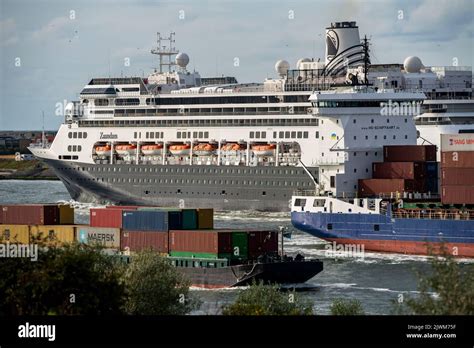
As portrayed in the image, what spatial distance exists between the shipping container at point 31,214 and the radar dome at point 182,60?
4109 cm

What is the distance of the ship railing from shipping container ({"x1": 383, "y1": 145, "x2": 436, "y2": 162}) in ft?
15.6

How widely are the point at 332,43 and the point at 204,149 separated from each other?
33.5 feet

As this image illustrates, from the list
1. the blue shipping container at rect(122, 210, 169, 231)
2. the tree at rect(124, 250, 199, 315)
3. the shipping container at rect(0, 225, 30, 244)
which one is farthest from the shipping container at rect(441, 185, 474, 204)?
the tree at rect(124, 250, 199, 315)

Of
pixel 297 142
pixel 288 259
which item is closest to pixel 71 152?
pixel 297 142

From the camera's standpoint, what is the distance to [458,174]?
52.5 metres

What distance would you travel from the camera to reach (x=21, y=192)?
335 feet

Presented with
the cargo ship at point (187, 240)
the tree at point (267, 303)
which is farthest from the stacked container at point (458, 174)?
the tree at point (267, 303)

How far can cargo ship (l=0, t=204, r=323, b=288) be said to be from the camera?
4497 centimetres

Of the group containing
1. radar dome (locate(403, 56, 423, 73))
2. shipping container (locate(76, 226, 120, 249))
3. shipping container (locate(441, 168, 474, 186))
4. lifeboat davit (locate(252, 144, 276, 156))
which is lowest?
shipping container (locate(76, 226, 120, 249))

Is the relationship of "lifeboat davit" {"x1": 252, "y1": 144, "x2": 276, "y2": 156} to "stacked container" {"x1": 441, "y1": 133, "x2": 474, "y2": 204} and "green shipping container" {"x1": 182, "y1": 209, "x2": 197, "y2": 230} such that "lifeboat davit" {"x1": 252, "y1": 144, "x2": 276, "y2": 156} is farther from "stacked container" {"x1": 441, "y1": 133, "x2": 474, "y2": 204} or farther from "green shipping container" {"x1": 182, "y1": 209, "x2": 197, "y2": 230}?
"green shipping container" {"x1": 182, "y1": 209, "x2": 197, "y2": 230}

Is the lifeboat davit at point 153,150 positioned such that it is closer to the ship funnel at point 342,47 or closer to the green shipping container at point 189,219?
the ship funnel at point 342,47

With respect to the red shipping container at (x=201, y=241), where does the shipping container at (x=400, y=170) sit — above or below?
above

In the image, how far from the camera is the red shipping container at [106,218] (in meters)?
48.3

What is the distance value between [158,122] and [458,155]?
112 ft
